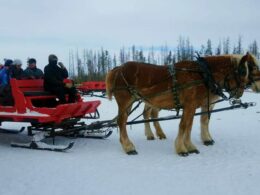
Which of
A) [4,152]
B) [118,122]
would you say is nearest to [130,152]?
[118,122]

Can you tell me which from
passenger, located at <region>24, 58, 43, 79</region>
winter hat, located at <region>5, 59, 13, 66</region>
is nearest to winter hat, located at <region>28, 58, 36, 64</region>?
passenger, located at <region>24, 58, 43, 79</region>

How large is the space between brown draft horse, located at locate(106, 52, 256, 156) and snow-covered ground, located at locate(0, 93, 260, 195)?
1.76 ft

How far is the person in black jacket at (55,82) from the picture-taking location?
8701mm

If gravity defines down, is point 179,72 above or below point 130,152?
above

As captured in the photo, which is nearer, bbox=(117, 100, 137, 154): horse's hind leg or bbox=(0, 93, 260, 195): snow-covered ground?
bbox=(0, 93, 260, 195): snow-covered ground

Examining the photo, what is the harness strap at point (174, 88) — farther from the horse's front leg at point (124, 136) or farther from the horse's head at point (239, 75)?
the horse's front leg at point (124, 136)

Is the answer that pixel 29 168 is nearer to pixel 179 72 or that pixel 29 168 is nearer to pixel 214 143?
pixel 179 72

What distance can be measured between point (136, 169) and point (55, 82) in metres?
3.12

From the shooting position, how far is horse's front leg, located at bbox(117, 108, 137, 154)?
7.71 meters

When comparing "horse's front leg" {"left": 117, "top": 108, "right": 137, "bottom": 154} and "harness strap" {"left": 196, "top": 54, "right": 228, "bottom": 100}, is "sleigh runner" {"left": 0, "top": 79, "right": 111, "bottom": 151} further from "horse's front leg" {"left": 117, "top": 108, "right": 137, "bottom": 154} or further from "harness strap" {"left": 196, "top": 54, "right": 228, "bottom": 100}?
"harness strap" {"left": 196, "top": 54, "right": 228, "bottom": 100}

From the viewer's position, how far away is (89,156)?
7.50m

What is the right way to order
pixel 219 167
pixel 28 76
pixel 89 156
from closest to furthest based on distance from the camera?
pixel 219 167 < pixel 89 156 < pixel 28 76

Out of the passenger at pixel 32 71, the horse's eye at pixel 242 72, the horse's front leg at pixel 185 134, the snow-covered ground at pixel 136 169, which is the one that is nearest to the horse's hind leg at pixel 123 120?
the snow-covered ground at pixel 136 169

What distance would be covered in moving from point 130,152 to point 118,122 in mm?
759
